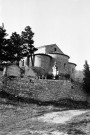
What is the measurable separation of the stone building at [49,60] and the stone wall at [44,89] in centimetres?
1054

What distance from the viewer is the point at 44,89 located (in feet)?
101

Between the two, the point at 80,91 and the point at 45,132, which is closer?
the point at 45,132

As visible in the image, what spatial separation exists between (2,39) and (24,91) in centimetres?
1275

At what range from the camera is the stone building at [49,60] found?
147ft

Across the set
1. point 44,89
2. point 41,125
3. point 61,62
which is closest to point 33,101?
point 44,89

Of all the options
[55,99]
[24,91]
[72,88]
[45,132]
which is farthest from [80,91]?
[45,132]

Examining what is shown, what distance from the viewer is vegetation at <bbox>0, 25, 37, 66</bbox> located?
3812cm

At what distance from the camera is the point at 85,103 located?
105ft

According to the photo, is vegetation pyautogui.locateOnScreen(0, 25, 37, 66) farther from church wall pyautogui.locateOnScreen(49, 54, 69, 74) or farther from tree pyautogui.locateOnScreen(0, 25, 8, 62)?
church wall pyautogui.locateOnScreen(49, 54, 69, 74)

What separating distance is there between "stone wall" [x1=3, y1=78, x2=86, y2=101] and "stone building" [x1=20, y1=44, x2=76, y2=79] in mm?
A: 10540

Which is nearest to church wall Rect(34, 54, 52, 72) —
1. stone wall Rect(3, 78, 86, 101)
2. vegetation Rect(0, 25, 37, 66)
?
vegetation Rect(0, 25, 37, 66)

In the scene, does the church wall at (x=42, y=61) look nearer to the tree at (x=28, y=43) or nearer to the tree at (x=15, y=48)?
the tree at (x=28, y=43)

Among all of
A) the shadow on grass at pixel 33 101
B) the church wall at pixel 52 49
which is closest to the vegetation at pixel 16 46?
the church wall at pixel 52 49

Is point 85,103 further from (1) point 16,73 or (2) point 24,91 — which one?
(1) point 16,73
